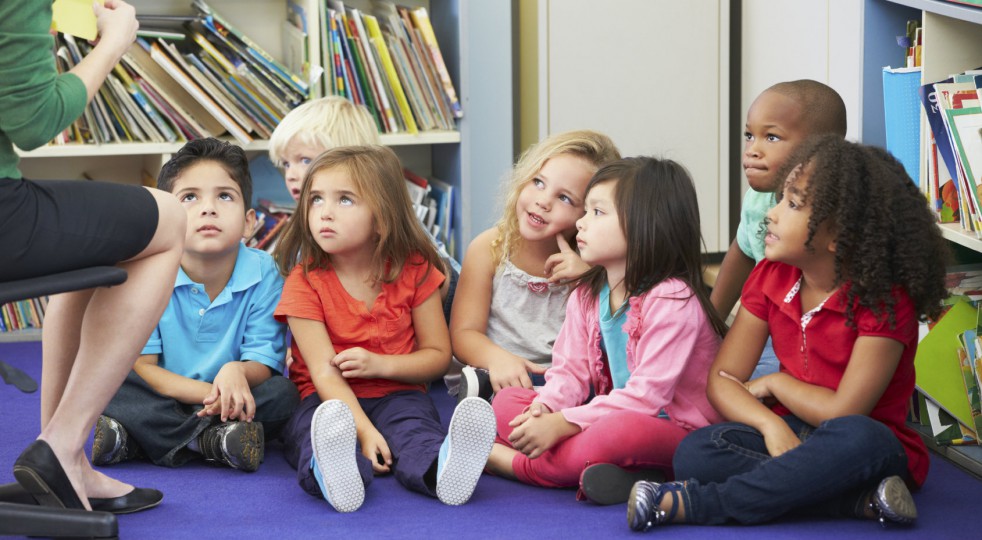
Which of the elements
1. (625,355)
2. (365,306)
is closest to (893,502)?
(625,355)

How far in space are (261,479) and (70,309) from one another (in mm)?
403

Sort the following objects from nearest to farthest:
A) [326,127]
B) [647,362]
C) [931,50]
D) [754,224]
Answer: [647,362], [931,50], [754,224], [326,127]

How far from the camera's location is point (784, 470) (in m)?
1.45

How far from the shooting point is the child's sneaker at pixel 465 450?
1.54 m

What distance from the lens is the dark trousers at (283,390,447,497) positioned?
1633mm

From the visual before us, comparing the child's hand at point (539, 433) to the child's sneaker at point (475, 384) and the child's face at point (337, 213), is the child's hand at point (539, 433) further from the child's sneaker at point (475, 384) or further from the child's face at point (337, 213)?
the child's face at point (337, 213)

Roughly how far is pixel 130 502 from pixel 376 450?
38 cm

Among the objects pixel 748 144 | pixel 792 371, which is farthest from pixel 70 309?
pixel 748 144

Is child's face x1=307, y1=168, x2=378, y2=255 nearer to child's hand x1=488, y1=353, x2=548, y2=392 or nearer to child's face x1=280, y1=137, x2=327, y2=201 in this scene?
child's hand x1=488, y1=353, x2=548, y2=392

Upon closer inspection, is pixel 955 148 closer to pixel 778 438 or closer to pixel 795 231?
pixel 795 231

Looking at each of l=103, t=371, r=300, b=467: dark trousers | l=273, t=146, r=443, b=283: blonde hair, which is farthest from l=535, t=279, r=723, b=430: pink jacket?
l=103, t=371, r=300, b=467: dark trousers

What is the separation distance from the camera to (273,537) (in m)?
1.48

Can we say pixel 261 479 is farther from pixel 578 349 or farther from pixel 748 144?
pixel 748 144

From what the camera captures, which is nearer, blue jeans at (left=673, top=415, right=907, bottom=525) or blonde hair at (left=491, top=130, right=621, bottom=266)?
blue jeans at (left=673, top=415, right=907, bottom=525)
